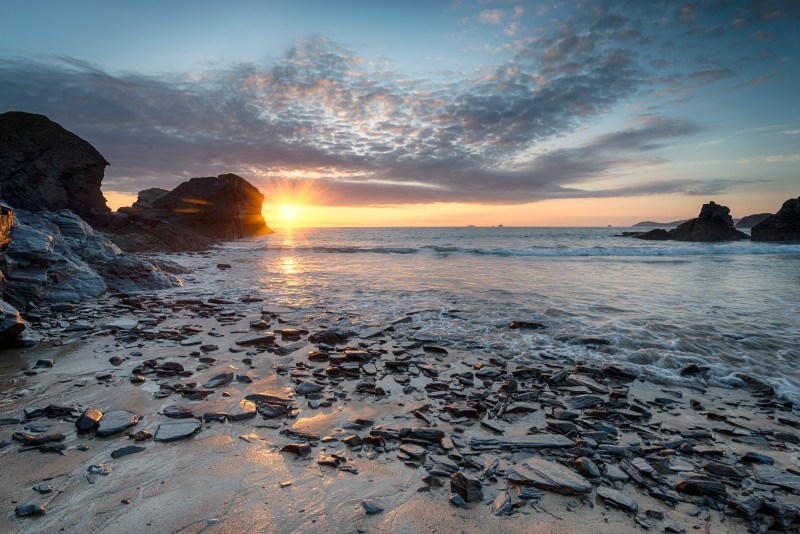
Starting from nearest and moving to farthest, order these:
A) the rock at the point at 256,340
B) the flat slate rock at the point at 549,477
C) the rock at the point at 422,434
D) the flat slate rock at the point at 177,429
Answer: the flat slate rock at the point at 549,477
the flat slate rock at the point at 177,429
the rock at the point at 422,434
the rock at the point at 256,340

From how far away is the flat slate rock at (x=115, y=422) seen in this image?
410 cm

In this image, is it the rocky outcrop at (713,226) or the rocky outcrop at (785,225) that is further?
the rocky outcrop at (713,226)

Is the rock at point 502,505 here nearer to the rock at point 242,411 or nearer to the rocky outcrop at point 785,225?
the rock at point 242,411

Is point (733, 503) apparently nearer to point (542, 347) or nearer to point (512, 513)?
point (512, 513)

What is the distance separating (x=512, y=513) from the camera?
3123mm

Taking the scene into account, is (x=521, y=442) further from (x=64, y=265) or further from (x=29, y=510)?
(x=64, y=265)

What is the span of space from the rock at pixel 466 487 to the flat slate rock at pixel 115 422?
13.3ft

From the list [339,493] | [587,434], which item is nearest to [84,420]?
[339,493]

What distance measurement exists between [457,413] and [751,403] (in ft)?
16.2

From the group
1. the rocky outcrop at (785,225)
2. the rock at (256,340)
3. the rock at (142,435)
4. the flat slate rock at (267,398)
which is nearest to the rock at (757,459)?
the flat slate rock at (267,398)

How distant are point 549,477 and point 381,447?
186 centimetres

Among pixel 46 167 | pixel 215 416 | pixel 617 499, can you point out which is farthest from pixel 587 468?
pixel 46 167

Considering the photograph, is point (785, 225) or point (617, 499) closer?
point (617, 499)

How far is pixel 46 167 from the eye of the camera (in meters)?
29.1
